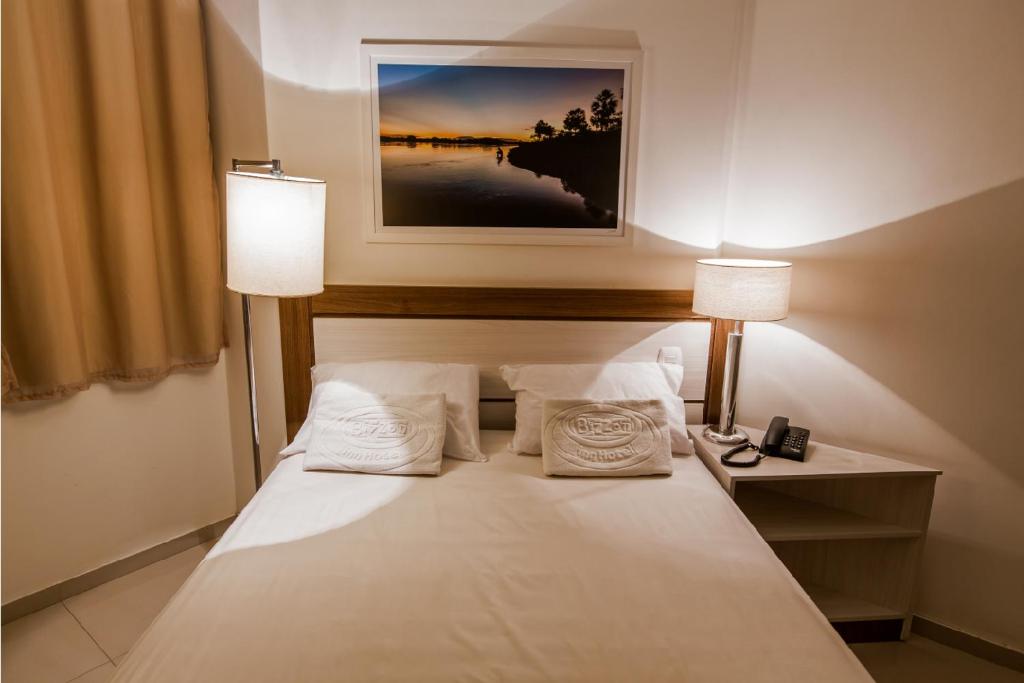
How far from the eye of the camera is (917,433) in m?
2.32

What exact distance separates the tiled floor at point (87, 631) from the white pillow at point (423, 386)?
2.54 ft

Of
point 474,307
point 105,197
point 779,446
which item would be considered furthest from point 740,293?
point 105,197

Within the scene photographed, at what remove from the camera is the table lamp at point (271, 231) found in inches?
82.8

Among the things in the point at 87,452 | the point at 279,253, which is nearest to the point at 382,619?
the point at 279,253

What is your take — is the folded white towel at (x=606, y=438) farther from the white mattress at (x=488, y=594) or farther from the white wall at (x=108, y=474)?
the white wall at (x=108, y=474)

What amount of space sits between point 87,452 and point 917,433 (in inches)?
120

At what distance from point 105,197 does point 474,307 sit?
140 centimetres

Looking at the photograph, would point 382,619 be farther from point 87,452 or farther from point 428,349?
point 87,452

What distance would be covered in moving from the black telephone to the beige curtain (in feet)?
6.95

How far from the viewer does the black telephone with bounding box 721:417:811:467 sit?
2320mm

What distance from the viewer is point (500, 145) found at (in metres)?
2.61

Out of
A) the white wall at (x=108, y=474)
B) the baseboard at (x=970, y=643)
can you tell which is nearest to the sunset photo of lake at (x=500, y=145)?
the white wall at (x=108, y=474)

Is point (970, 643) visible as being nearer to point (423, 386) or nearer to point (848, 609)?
point (848, 609)

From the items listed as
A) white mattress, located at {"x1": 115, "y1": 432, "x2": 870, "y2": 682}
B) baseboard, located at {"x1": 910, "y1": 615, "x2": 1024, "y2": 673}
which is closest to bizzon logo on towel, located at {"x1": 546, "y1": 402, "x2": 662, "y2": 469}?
white mattress, located at {"x1": 115, "y1": 432, "x2": 870, "y2": 682}
